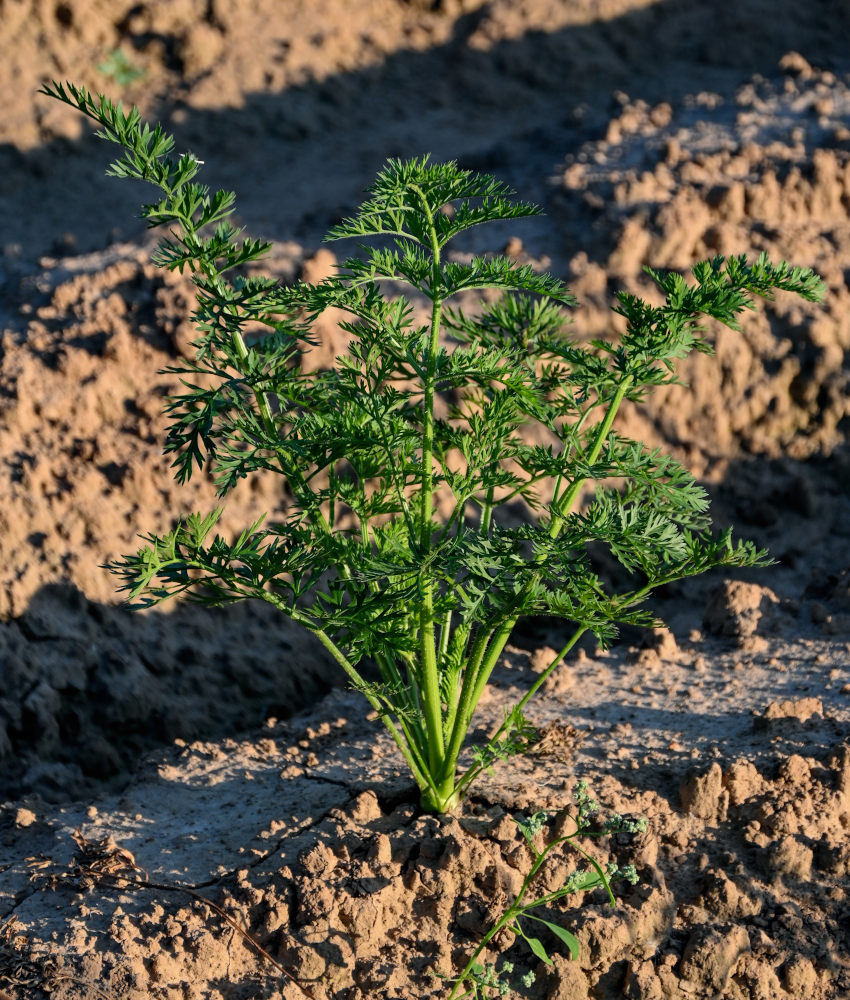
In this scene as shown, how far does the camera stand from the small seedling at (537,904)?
3539 millimetres

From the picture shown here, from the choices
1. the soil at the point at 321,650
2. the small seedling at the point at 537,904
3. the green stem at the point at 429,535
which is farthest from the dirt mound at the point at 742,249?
the small seedling at the point at 537,904

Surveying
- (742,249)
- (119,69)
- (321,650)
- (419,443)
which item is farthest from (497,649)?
(119,69)

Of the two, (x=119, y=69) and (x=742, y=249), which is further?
(x=119, y=69)

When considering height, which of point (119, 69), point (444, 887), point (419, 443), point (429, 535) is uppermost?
point (119, 69)

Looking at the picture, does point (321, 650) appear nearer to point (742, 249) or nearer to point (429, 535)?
point (429, 535)

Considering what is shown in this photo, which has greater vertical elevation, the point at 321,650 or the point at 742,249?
the point at 742,249

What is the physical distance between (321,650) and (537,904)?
2693 mm

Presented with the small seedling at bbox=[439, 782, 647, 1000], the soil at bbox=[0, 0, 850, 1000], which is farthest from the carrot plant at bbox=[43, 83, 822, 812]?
the soil at bbox=[0, 0, 850, 1000]

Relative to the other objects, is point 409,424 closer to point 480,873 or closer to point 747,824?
point 480,873

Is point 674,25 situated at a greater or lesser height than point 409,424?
greater

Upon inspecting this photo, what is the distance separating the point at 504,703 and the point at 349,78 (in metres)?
7.60

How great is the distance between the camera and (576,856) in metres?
3.94

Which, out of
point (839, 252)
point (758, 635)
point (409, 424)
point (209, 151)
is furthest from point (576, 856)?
point (209, 151)

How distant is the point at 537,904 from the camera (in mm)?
3617
